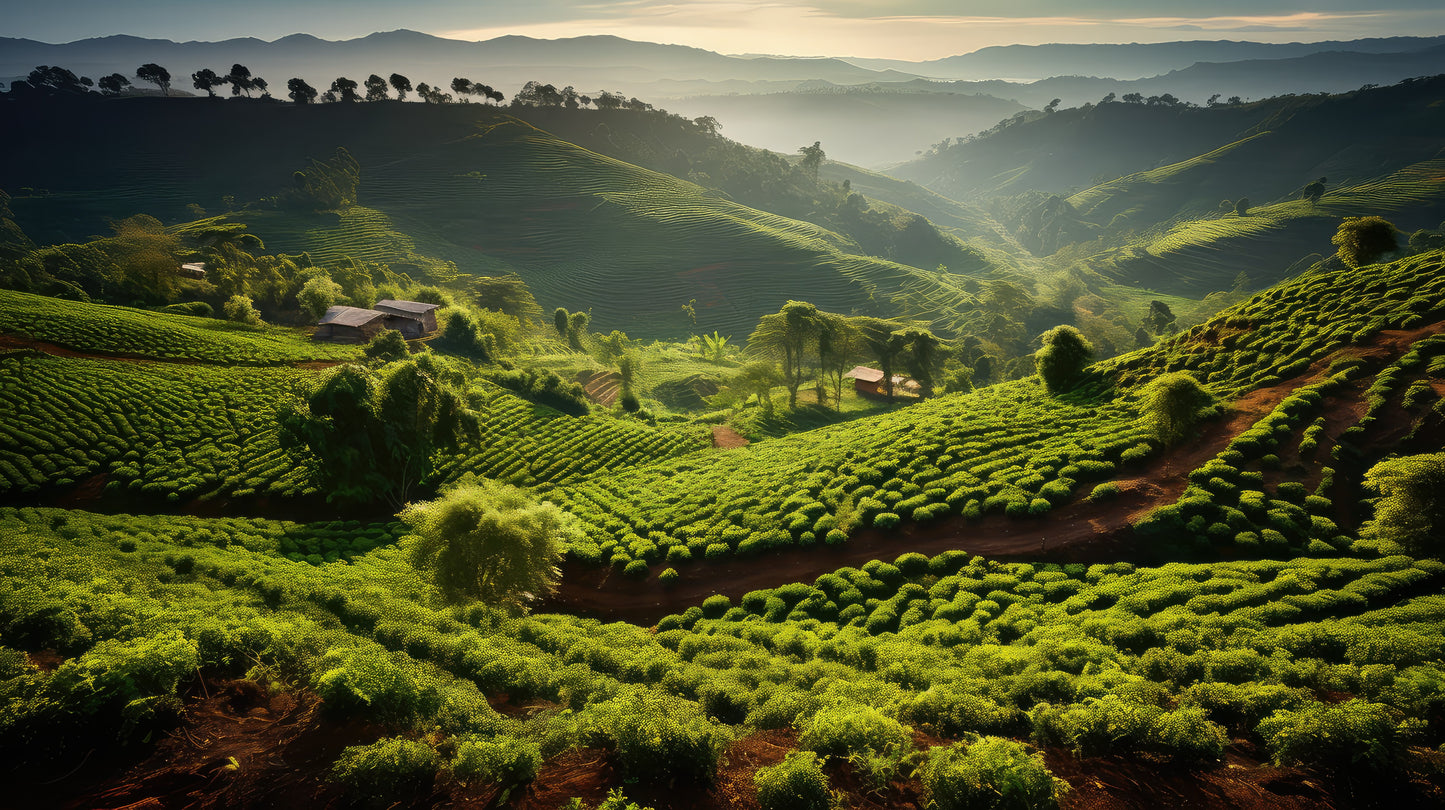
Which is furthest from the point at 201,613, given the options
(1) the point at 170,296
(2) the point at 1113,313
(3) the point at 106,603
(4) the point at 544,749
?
(2) the point at 1113,313

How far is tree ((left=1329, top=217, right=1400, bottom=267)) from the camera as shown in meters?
41.3

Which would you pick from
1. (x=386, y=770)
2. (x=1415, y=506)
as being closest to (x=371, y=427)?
(x=386, y=770)

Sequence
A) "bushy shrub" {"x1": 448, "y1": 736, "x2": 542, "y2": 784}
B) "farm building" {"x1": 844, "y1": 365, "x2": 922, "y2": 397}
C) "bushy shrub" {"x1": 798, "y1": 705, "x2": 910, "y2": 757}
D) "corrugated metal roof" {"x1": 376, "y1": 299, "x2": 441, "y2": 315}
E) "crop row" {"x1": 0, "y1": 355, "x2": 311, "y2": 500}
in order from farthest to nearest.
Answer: "farm building" {"x1": 844, "y1": 365, "x2": 922, "y2": 397} → "corrugated metal roof" {"x1": 376, "y1": 299, "x2": 441, "y2": 315} → "crop row" {"x1": 0, "y1": 355, "x2": 311, "y2": 500} → "bushy shrub" {"x1": 798, "y1": 705, "x2": 910, "y2": 757} → "bushy shrub" {"x1": 448, "y1": 736, "x2": 542, "y2": 784}

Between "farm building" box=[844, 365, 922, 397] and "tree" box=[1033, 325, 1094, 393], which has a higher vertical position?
"tree" box=[1033, 325, 1094, 393]

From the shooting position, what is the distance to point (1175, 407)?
29953mm

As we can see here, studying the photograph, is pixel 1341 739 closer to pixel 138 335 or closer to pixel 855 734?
pixel 855 734

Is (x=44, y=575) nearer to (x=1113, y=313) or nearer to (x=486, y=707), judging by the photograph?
(x=486, y=707)

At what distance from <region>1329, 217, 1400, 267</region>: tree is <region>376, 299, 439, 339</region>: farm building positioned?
96138 millimetres

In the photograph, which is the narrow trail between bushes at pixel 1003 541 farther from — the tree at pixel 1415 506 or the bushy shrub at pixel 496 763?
the bushy shrub at pixel 496 763

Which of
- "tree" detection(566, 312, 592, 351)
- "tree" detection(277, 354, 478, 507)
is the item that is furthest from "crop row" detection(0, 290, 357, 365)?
"tree" detection(566, 312, 592, 351)

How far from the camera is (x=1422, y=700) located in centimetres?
1337

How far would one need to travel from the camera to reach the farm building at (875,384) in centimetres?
8585

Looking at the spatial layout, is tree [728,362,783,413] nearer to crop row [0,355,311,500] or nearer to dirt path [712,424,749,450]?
dirt path [712,424,749,450]

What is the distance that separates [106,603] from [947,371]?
91261mm
